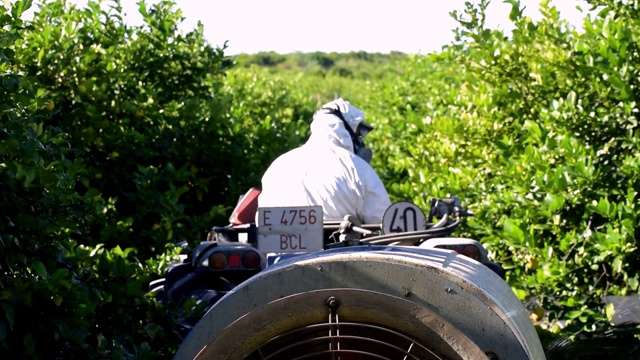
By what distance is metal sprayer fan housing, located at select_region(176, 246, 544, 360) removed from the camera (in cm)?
353

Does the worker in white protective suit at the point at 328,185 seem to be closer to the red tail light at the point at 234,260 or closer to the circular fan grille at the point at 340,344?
the red tail light at the point at 234,260

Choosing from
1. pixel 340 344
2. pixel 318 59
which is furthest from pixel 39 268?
pixel 318 59

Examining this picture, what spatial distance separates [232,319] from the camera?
3689 mm

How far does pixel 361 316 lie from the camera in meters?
3.62

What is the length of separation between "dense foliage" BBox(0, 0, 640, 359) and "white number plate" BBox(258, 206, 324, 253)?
617 millimetres

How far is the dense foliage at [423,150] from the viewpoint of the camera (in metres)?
7.18

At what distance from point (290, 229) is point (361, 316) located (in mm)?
2268

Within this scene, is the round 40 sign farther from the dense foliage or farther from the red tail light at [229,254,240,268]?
the dense foliage

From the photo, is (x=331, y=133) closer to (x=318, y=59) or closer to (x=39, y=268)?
(x=39, y=268)

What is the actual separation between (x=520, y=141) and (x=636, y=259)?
5.79ft

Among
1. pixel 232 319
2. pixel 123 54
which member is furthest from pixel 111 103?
pixel 232 319

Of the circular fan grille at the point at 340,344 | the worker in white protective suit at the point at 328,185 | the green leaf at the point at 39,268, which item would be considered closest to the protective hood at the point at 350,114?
the worker in white protective suit at the point at 328,185

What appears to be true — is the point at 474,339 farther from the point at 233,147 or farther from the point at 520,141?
the point at 233,147

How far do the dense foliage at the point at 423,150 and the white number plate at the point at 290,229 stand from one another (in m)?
0.62
